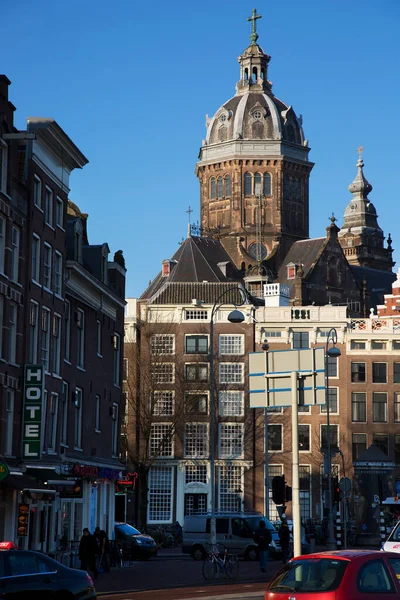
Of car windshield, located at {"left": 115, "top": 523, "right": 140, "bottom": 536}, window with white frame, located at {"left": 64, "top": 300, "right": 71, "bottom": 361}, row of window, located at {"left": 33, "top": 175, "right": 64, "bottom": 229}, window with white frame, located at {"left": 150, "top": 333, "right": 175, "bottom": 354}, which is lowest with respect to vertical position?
car windshield, located at {"left": 115, "top": 523, "right": 140, "bottom": 536}

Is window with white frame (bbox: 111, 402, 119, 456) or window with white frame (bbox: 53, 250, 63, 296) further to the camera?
window with white frame (bbox: 111, 402, 119, 456)

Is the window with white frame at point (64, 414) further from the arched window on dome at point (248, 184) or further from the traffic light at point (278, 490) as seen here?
the arched window on dome at point (248, 184)

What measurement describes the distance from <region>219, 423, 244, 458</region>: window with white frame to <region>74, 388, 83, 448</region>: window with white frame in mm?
39470

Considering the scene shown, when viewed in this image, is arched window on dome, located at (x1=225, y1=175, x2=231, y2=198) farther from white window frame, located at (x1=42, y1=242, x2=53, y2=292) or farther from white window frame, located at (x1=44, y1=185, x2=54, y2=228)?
white window frame, located at (x1=42, y1=242, x2=53, y2=292)

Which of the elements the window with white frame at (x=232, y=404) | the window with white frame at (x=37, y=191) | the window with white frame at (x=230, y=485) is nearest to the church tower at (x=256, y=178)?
the window with white frame at (x=232, y=404)

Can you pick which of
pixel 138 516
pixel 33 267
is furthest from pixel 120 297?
pixel 138 516

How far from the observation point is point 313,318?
88.9 m

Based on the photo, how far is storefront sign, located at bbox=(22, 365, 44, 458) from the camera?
38.0 metres

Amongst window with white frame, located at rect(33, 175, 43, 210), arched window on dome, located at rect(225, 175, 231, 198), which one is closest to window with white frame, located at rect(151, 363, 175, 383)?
arched window on dome, located at rect(225, 175, 231, 198)

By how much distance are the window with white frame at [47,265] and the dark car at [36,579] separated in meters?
21.5

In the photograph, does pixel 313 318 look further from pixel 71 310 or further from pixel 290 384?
pixel 290 384

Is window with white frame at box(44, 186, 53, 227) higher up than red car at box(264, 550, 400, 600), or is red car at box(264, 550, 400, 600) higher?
window with white frame at box(44, 186, 53, 227)

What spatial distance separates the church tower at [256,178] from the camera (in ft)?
377

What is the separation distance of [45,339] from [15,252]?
4223 mm
